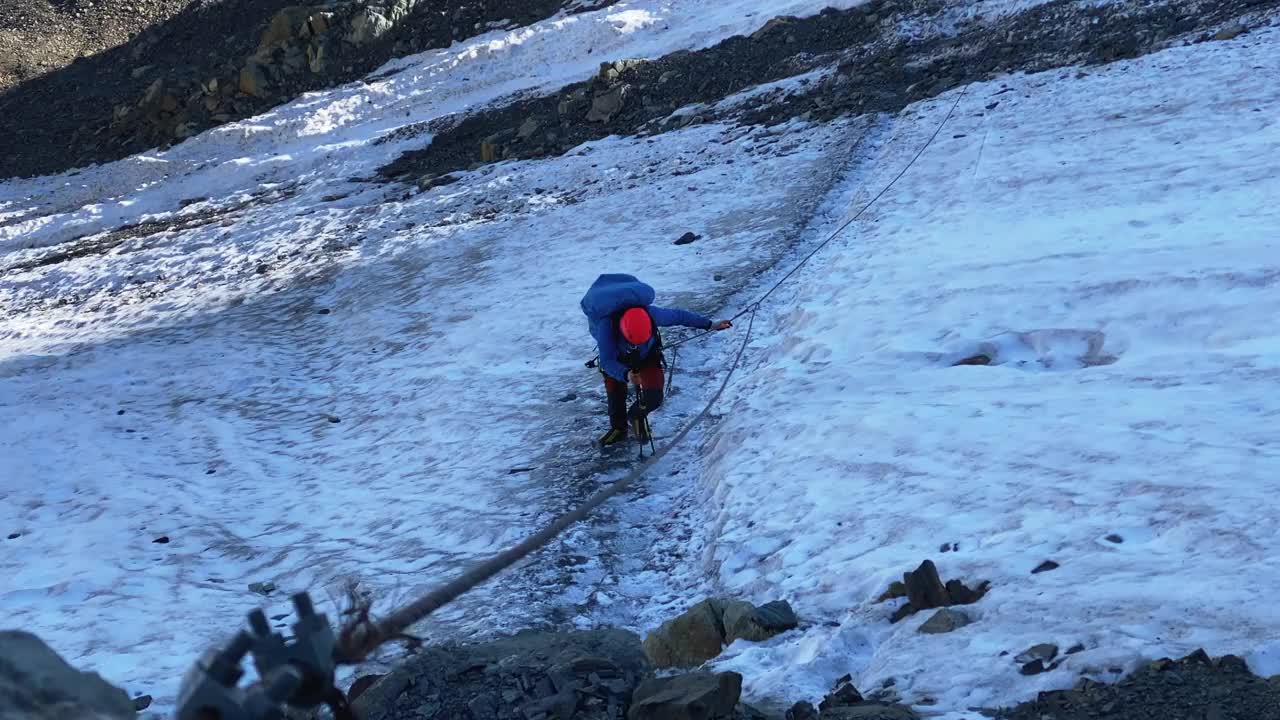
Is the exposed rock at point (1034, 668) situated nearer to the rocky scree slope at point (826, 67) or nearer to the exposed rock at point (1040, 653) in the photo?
the exposed rock at point (1040, 653)

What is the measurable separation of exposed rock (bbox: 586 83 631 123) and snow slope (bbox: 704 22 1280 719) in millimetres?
9080

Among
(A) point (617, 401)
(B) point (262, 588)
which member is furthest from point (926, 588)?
(B) point (262, 588)

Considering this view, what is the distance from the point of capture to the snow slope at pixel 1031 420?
14.7 ft

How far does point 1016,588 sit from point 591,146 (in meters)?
15.8

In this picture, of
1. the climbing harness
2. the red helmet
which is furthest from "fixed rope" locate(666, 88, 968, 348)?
the climbing harness

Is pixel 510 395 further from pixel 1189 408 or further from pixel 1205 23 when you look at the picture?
pixel 1205 23

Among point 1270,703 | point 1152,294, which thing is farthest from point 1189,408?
point 1270,703

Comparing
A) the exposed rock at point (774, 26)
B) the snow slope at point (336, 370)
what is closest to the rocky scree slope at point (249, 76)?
the snow slope at point (336, 370)

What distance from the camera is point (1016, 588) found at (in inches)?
188

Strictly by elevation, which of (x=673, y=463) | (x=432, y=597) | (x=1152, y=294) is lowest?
(x=673, y=463)

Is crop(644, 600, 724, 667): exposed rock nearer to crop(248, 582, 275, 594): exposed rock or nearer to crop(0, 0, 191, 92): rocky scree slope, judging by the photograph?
crop(248, 582, 275, 594): exposed rock

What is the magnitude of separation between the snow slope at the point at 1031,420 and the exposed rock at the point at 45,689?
9.06 feet

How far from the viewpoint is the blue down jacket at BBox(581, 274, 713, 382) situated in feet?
25.5

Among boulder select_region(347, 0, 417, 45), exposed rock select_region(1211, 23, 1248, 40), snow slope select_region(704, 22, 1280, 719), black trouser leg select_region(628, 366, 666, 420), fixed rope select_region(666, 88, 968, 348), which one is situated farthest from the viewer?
boulder select_region(347, 0, 417, 45)
